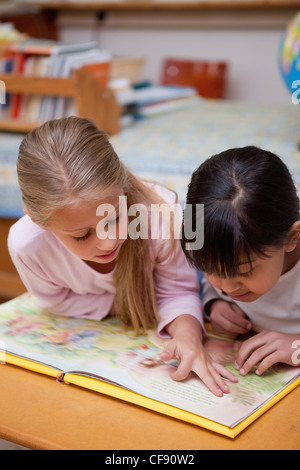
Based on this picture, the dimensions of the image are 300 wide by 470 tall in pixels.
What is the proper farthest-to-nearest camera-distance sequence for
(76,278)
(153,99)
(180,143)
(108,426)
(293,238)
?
(153,99)
(180,143)
(76,278)
(293,238)
(108,426)

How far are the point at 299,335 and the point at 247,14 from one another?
92.1 inches

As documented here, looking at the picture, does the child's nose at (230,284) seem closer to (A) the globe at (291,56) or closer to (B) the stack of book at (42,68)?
(A) the globe at (291,56)

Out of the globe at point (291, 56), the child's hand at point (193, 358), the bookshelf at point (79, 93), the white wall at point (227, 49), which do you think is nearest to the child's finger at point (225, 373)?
the child's hand at point (193, 358)

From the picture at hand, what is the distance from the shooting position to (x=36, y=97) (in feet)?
6.56

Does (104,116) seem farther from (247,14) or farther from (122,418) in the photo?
(122,418)

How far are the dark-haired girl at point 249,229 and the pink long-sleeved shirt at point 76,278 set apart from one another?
17cm

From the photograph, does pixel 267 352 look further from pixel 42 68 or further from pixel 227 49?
pixel 227 49

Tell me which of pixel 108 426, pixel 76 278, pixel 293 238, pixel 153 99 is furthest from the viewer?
pixel 153 99

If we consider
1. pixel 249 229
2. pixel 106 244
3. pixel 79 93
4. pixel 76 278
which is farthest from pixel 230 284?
pixel 79 93

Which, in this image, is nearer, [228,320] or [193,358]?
[193,358]

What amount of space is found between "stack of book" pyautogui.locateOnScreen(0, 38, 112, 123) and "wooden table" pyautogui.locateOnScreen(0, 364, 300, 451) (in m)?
1.40

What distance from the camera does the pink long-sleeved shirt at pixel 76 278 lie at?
935mm

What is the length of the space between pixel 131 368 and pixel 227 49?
8.05 feet

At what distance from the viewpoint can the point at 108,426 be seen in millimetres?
637
